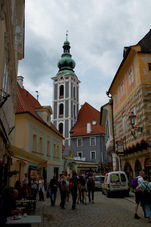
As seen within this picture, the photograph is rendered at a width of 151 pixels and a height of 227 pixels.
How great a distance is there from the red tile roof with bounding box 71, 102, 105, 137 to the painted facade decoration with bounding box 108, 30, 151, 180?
30317 mm

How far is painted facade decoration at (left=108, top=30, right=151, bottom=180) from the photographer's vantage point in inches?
599

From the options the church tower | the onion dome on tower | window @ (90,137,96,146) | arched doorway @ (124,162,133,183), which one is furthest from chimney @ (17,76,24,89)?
the onion dome on tower

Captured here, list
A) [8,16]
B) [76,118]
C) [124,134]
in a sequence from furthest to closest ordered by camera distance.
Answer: [76,118], [124,134], [8,16]

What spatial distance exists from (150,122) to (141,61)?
4.95 meters

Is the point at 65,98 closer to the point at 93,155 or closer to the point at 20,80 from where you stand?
the point at 93,155

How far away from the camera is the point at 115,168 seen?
80.0ft

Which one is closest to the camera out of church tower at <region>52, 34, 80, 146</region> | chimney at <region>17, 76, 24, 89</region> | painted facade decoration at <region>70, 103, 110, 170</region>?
chimney at <region>17, 76, 24, 89</region>

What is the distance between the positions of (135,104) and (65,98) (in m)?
44.7

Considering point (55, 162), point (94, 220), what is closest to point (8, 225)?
point (94, 220)

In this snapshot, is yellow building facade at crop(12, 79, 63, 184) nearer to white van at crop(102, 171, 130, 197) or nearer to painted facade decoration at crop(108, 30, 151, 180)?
white van at crop(102, 171, 130, 197)

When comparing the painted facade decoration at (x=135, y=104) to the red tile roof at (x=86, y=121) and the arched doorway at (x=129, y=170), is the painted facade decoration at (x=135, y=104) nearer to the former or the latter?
the arched doorway at (x=129, y=170)

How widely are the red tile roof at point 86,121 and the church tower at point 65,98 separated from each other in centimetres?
159

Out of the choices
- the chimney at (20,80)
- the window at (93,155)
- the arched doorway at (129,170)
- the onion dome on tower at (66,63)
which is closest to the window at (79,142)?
the window at (93,155)

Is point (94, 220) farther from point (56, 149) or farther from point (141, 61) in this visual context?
point (56, 149)
